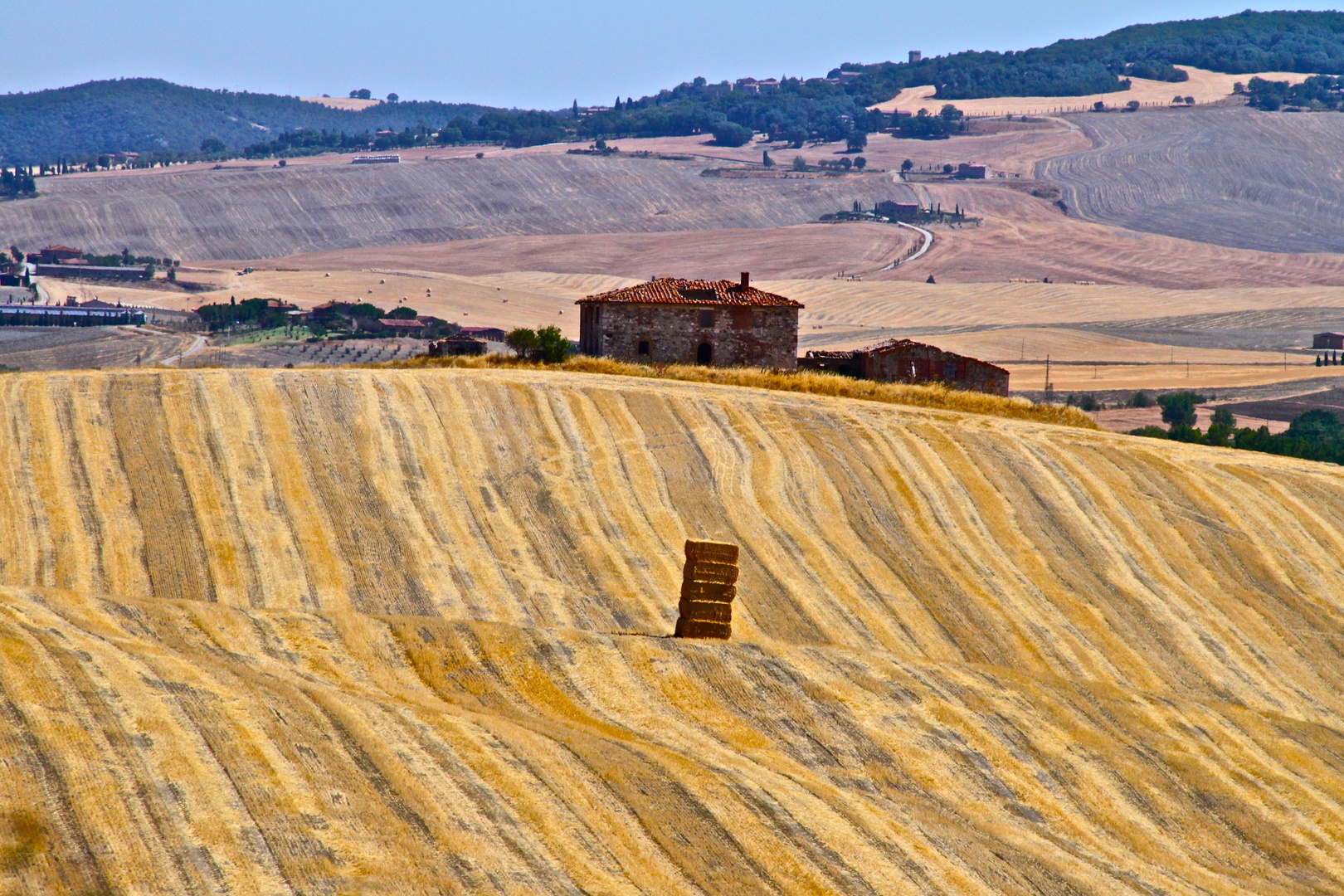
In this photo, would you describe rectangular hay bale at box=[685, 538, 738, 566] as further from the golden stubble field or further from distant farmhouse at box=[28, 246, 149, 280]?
distant farmhouse at box=[28, 246, 149, 280]

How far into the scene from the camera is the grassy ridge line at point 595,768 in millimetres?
13820

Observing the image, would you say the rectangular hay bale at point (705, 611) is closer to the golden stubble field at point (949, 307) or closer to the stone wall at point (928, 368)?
the stone wall at point (928, 368)

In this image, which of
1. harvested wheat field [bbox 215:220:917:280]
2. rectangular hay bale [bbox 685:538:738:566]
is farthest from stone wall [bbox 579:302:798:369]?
harvested wheat field [bbox 215:220:917:280]

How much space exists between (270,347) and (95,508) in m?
81.2

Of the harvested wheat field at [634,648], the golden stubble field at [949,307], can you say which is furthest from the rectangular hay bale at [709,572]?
the golden stubble field at [949,307]

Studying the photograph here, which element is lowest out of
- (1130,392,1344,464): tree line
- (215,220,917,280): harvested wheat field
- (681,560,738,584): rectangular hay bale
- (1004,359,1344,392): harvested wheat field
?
(1130,392,1344,464): tree line

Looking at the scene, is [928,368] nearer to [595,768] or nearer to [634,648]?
[634,648]

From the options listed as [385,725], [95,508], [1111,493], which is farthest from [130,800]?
[1111,493]

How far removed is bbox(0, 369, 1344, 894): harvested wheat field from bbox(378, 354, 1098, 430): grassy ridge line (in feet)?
12.6

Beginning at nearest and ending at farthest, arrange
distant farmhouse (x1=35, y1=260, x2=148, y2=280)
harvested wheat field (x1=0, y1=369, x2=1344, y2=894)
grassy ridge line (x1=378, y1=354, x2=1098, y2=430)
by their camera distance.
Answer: harvested wheat field (x1=0, y1=369, x2=1344, y2=894)
grassy ridge line (x1=378, y1=354, x2=1098, y2=430)
distant farmhouse (x1=35, y1=260, x2=148, y2=280)

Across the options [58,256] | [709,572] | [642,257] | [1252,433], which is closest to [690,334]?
[709,572]

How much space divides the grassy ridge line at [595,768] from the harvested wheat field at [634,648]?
6 centimetres

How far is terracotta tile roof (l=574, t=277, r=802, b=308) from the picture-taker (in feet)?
176

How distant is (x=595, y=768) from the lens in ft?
53.6
